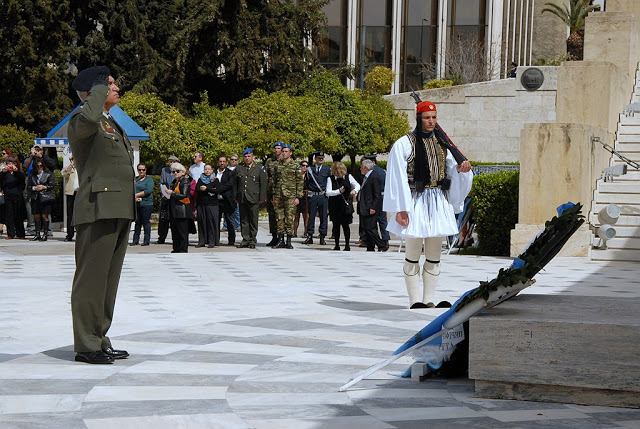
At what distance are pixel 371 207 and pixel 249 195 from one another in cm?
232

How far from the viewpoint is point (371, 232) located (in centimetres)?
2006

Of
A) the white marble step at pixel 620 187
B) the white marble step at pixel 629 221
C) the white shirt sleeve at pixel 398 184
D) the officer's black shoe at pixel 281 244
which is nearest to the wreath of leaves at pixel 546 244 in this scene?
the white shirt sleeve at pixel 398 184

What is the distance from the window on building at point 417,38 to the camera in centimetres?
6075

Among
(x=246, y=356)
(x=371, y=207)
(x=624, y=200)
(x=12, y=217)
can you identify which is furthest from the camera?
(x=12, y=217)

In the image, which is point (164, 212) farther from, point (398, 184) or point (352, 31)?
point (352, 31)

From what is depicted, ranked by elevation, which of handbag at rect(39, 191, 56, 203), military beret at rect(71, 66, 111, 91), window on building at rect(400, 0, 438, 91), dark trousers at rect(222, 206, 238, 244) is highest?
window on building at rect(400, 0, 438, 91)

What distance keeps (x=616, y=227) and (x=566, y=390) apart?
40.7 feet

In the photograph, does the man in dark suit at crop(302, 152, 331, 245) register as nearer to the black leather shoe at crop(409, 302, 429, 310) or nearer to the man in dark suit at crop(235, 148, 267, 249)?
the man in dark suit at crop(235, 148, 267, 249)

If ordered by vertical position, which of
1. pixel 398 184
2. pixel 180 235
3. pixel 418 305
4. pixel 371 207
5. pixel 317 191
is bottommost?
pixel 418 305

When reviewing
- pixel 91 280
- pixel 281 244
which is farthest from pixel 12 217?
pixel 91 280

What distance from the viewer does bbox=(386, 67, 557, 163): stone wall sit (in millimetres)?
36812

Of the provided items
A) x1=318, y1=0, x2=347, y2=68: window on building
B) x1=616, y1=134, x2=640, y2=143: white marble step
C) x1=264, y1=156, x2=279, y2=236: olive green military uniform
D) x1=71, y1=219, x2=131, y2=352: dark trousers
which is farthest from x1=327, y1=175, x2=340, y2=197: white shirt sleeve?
x1=318, y1=0, x2=347, y2=68: window on building

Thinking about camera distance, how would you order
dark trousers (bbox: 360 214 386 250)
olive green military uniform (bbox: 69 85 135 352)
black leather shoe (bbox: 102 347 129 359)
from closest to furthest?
olive green military uniform (bbox: 69 85 135 352) < black leather shoe (bbox: 102 347 129 359) < dark trousers (bbox: 360 214 386 250)

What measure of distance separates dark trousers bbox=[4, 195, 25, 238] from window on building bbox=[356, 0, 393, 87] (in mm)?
40471
